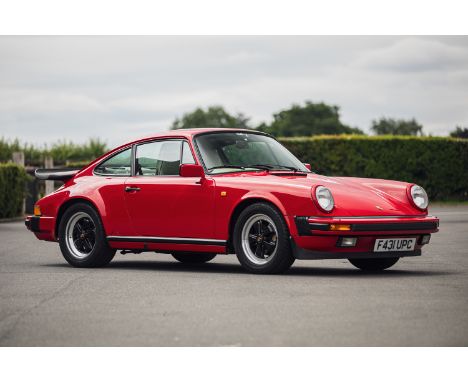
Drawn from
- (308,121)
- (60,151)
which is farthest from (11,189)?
(308,121)

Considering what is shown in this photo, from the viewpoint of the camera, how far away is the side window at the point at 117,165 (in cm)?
1170

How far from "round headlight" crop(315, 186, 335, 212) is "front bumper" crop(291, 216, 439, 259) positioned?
0.36 feet

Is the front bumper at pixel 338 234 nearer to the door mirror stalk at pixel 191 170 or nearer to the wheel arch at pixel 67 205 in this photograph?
the door mirror stalk at pixel 191 170

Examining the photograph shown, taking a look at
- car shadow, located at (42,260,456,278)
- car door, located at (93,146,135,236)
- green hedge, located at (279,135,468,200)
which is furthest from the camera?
green hedge, located at (279,135,468,200)

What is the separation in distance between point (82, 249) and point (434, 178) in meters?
25.1

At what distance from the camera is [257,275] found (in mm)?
9977

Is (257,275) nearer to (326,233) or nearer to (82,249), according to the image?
(326,233)

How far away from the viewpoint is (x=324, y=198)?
976 cm

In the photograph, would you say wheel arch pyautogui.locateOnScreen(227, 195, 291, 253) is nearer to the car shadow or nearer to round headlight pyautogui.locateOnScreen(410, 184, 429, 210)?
the car shadow

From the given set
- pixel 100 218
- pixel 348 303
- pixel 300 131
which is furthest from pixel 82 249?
pixel 300 131

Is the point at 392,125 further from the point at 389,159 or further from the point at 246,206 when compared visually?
the point at 246,206

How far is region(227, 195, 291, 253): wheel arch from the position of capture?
386 inches

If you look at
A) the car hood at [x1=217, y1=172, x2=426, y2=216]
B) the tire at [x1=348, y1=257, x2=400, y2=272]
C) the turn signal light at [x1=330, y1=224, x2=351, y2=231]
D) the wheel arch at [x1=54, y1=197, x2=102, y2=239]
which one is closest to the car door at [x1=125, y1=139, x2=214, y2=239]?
the car hood at [x1=217, y1=172, x2=426, y2=216]

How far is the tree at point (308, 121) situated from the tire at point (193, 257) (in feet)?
303
